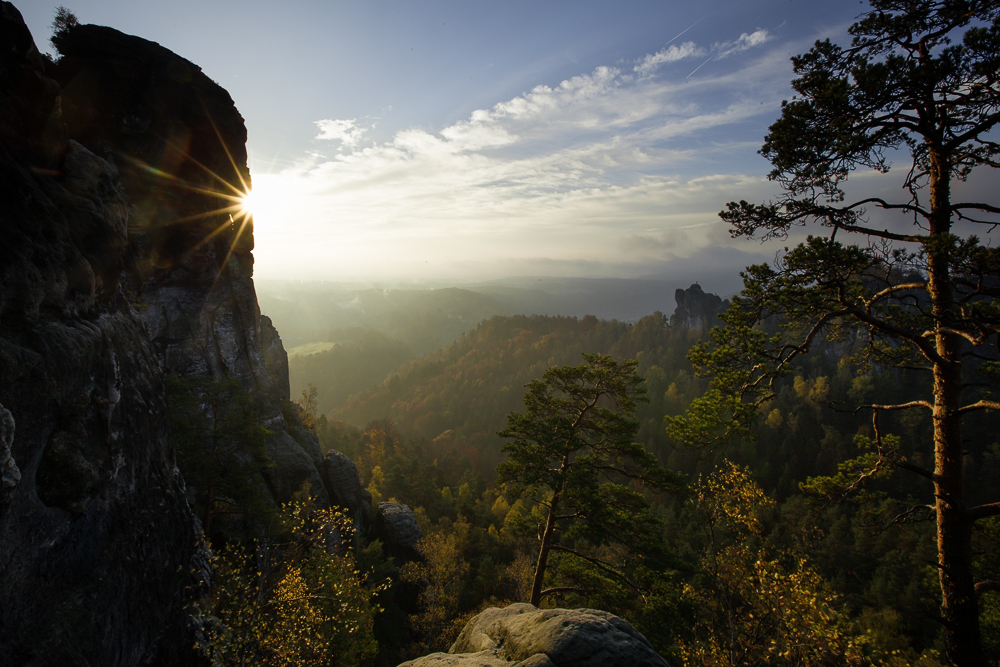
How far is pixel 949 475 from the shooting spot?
6.32 metres

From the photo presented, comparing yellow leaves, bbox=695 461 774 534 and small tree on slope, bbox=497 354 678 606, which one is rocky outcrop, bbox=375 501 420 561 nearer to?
small tree on slope, bbox=497 354 678 606

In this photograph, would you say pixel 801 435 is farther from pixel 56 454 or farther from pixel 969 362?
pixel 56 454

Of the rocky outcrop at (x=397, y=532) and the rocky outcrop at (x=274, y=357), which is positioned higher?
the rocky outcrop at (x=274, y=357)

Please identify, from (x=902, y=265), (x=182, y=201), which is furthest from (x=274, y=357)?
(x=902, y=265)

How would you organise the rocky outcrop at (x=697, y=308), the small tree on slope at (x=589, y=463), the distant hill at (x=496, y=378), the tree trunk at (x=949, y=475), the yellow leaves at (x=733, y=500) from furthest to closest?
the rocky outcrop at (x=697, y=308) < the distant hill at (x=496, y=378) < the yellow leaves at (x=733, y=500) < the small tree on slope at (x=589, y=463) < the tree trunk at (x=949, y=475)

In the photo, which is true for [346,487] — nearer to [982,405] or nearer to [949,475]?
[949,475]

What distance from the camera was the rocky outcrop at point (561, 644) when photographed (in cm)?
632

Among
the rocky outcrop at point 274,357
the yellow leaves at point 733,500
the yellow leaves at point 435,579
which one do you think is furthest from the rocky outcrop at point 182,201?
the yellow leaves at point 733,500

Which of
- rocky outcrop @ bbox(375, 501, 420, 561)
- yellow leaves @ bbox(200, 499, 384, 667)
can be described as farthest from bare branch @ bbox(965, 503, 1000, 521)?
rocky outcrop @ bbox(375, 501, 420, 561)

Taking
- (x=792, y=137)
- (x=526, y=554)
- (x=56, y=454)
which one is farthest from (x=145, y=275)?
(x=526, y=554)

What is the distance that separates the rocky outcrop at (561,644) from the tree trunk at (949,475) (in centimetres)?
438

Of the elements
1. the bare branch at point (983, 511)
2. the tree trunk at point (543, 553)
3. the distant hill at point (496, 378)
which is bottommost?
the distant hill at point (496, 378)

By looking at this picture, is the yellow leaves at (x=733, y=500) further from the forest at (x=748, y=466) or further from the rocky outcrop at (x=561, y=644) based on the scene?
the rocky outcrop at (x=561, y=644)

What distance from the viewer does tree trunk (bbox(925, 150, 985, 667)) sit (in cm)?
600
